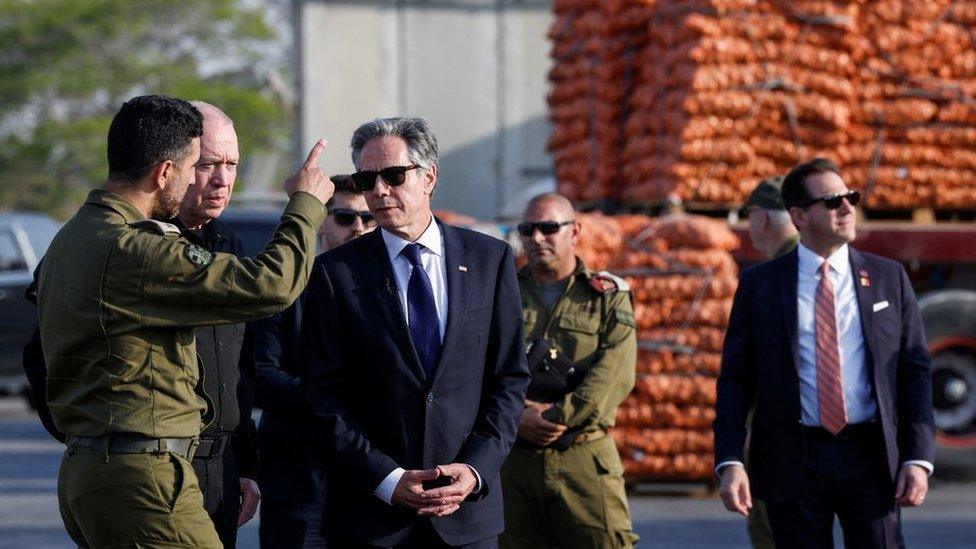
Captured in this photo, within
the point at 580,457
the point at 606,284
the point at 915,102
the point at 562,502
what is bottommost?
the point at 562,502

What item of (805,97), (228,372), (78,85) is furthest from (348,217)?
(78,85)

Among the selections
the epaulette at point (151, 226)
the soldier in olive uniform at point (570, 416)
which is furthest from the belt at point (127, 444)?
the soldier in olive uniform at point (570, 416)

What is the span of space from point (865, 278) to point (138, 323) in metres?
2.73

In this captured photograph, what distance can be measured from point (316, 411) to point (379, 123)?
0.88 metres

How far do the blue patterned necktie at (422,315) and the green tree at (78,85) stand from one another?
34666 millimetres

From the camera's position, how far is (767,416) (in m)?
6.00

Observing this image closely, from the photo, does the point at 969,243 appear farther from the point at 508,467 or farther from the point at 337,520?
the point at 337,520

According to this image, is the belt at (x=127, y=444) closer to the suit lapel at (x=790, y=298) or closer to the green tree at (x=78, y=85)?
the suit lapel at (x=790, y=298)

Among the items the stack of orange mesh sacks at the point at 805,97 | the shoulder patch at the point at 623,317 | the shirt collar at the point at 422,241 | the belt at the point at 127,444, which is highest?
the stack of orange mesh sacks at the point at 805,97

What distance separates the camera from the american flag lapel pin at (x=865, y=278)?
6020mm

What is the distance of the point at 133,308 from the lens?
4438mm

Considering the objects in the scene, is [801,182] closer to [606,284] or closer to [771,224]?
[606,284]

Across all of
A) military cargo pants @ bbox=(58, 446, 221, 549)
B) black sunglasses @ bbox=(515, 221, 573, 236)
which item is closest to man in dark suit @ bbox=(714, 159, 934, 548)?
black sunglasses @ bbox=(515, 221, 573, 236)

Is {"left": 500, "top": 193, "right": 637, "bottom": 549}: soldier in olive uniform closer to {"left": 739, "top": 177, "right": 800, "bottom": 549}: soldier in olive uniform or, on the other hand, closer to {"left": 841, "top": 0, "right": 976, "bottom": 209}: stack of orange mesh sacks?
{"left": 739, "top": 177, "right": 800, "bottom": 549}: soldier in olive uniform
